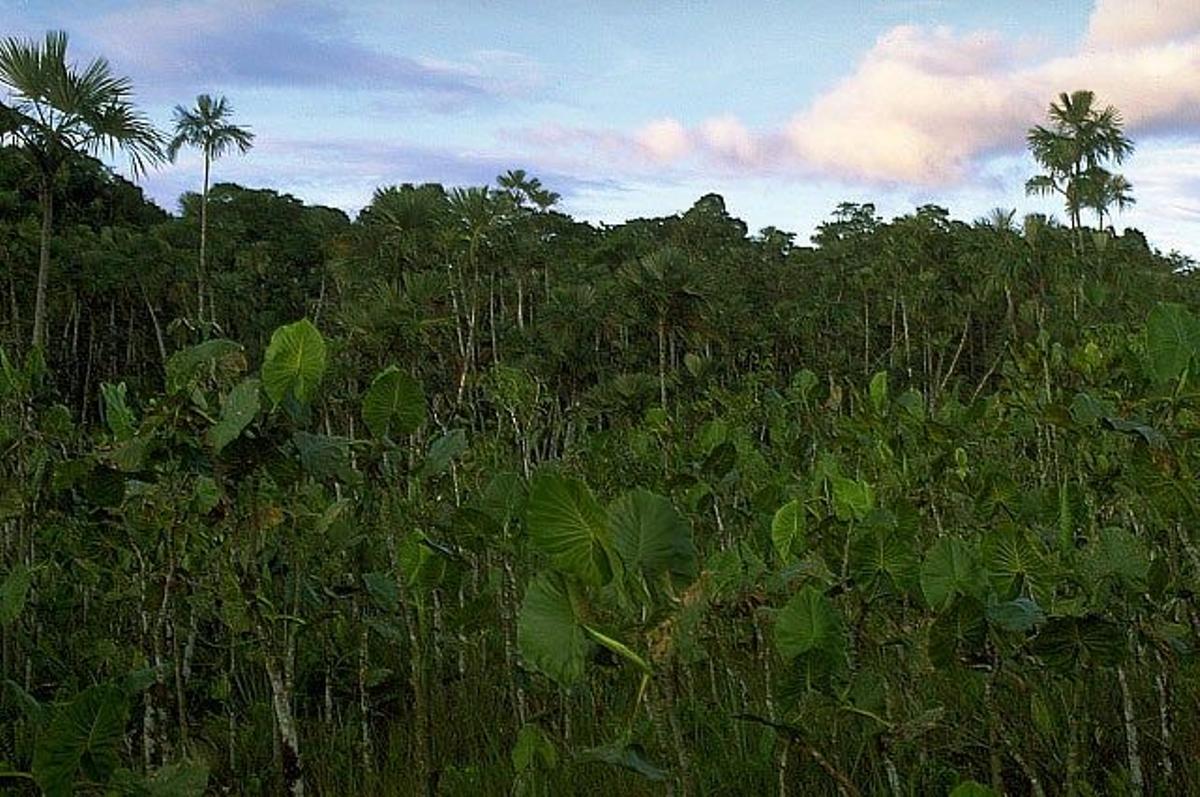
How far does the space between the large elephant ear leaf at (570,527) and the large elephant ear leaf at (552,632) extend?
0.04 meters

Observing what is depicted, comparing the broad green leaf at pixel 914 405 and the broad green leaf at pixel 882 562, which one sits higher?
the broad green leaf at pixel 914 405

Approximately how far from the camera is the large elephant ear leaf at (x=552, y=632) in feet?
3.70

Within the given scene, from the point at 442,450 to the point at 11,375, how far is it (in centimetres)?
131

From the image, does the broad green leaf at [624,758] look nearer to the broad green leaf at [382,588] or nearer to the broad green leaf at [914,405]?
the broad green leaf at [382,588]

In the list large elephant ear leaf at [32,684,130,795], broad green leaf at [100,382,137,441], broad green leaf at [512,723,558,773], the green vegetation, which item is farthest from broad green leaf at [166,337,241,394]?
broad green leaf at [512,723,558,773]

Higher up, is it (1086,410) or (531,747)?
(1086,410)

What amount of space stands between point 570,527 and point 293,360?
2.19 ft

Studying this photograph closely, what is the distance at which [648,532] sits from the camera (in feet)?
3.66

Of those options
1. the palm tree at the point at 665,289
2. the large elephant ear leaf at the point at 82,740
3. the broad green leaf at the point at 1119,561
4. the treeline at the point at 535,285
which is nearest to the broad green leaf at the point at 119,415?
the large elephant ear leaf at the point at 82,740

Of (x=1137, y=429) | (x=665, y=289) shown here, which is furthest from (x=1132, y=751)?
(x=665, y=289)

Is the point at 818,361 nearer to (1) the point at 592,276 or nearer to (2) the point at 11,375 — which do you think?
(1) the point at 592,276

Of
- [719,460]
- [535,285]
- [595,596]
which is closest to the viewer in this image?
[595,596]

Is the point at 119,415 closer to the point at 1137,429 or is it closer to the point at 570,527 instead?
the point at 570,527

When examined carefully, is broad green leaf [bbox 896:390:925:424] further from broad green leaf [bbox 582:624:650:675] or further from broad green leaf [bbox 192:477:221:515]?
broad green leaf [bbox 582:624:650:675]
